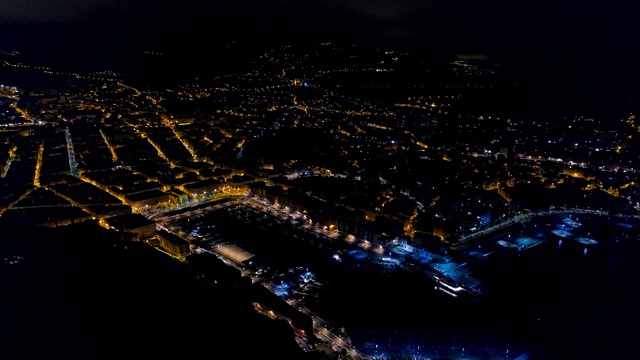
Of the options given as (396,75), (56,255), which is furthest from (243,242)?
(396,75)

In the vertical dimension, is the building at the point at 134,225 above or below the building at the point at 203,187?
above

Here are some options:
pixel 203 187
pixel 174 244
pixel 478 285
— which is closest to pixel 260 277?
pixel 174 244

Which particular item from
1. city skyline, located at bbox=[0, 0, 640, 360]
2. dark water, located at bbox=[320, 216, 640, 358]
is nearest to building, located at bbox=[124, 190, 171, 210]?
city skyline, located at bbox=[0, 0, 640, 360]

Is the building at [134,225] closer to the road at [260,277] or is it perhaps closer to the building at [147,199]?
the road at [260,277]

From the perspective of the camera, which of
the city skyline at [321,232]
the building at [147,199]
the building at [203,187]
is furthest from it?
the building at [203,187]

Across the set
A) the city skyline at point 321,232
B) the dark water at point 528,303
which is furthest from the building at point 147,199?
the dark water at point 528,303

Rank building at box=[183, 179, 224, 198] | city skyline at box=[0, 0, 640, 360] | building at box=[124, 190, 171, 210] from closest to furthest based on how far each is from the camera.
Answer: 1. city skyline at box=[0, 0, 640, 360]
2. building at box=[124, 190, 171, 210]
3. building at box=[183, 179, 224, 198]

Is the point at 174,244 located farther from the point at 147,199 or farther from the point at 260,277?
the point at 147,199

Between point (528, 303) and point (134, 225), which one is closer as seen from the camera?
point (528, 303)

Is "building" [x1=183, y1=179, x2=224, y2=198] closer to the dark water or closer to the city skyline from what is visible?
the city skyline
